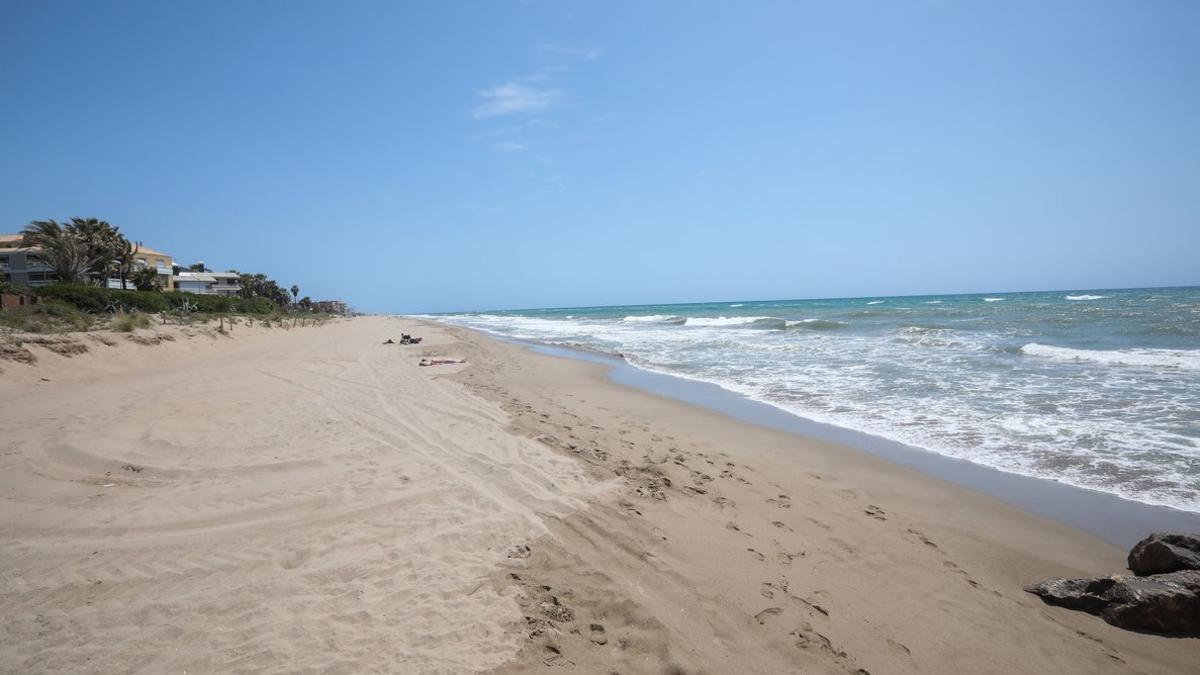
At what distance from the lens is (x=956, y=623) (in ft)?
11.0

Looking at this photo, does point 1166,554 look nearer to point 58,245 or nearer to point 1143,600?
point 1143,600

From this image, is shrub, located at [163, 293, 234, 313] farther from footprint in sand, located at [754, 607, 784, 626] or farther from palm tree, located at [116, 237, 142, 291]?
footprint in sand, located at [754, 607, 784, 626]

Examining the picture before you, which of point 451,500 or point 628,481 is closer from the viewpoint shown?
point 451,500

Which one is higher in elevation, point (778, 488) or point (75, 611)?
point (75, 611)

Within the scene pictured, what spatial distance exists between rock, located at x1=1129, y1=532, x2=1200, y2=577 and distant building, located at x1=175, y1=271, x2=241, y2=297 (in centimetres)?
7291

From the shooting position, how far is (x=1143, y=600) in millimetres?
Answer: 3354

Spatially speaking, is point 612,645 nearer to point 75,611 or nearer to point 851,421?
point 75,611

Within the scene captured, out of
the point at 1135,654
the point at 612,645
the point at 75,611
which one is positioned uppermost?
the point at 75,611

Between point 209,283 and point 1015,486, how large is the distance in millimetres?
83687

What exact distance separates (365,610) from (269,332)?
29966mm

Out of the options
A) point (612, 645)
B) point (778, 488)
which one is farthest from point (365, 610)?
point (778, 488)

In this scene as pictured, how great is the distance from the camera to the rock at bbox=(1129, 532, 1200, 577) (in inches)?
141

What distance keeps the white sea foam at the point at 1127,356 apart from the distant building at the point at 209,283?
71.7m

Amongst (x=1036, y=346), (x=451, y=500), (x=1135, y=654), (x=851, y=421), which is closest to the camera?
(x=1135, y=654)
